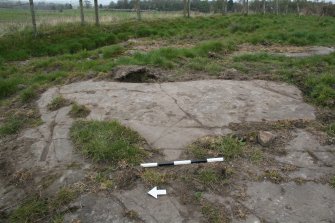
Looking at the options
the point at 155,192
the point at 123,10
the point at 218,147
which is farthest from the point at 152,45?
the point at 123,10

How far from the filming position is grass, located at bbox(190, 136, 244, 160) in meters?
4.38

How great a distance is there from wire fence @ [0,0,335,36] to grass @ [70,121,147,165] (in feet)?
28.8

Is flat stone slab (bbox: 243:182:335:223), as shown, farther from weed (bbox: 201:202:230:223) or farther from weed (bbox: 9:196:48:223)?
weed (bbox: 9:196:48:223)

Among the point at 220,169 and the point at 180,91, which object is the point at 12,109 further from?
the point at 220,169

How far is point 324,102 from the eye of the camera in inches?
238

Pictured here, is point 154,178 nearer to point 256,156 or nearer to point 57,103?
point 256,156

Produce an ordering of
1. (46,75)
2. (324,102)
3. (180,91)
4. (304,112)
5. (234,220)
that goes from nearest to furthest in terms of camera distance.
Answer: (234,220) → (304,112) → (324,102) → (180,91) → (46,75)

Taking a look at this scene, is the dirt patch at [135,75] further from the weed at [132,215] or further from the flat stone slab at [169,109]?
the weed at [132,215]

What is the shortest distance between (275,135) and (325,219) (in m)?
1.61

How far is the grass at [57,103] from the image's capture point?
6201mm

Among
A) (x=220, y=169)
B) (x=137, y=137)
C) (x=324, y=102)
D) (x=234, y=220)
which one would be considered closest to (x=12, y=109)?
(x=137, y=137)

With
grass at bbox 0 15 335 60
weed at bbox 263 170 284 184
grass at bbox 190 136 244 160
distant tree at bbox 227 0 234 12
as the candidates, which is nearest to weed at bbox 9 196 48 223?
grass at bbox 190 136 244 160

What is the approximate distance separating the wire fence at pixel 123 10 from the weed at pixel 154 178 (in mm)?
10155

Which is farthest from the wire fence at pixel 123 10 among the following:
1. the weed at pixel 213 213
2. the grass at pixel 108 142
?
the weed at pixel 213 213
